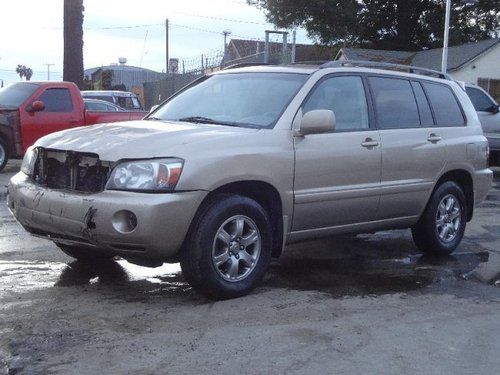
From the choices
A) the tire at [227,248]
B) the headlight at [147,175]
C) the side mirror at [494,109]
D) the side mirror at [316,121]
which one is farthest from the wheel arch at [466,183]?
the side mirror at [494,109]

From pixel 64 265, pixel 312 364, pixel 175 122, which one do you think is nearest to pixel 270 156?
pixel 175 122

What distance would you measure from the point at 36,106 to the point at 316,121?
29.2 feet

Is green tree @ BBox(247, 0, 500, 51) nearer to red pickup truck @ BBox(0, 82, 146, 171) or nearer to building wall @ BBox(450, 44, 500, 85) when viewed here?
building wall @ BBox(450, 44, 500, 85)

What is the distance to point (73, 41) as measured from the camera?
60.0 feet

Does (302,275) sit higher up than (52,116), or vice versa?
(52,116)

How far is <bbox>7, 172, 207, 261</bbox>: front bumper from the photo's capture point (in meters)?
4.66

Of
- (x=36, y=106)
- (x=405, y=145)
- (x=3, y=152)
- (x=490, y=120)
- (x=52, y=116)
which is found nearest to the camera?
(x=405, y=145)

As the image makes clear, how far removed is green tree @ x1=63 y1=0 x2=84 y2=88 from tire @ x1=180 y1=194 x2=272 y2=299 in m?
14.2

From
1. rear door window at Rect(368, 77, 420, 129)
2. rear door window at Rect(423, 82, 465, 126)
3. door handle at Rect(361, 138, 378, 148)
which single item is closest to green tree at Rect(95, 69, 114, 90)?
rear door window at Rect(423, 82, 465, 126)

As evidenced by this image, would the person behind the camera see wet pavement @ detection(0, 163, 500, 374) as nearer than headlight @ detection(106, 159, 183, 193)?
Yes

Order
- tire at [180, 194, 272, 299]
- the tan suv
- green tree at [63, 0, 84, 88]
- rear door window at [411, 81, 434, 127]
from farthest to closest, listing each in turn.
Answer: green tree at [63, 0, 84, 88], rear door window at [411, 81, 434, 127], tire at [180, 194, 272, 299], the tan suv

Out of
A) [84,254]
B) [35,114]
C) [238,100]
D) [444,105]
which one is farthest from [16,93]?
[444,105]

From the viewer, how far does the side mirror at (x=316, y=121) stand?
5.40 meters

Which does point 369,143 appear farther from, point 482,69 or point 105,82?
point 105,82
